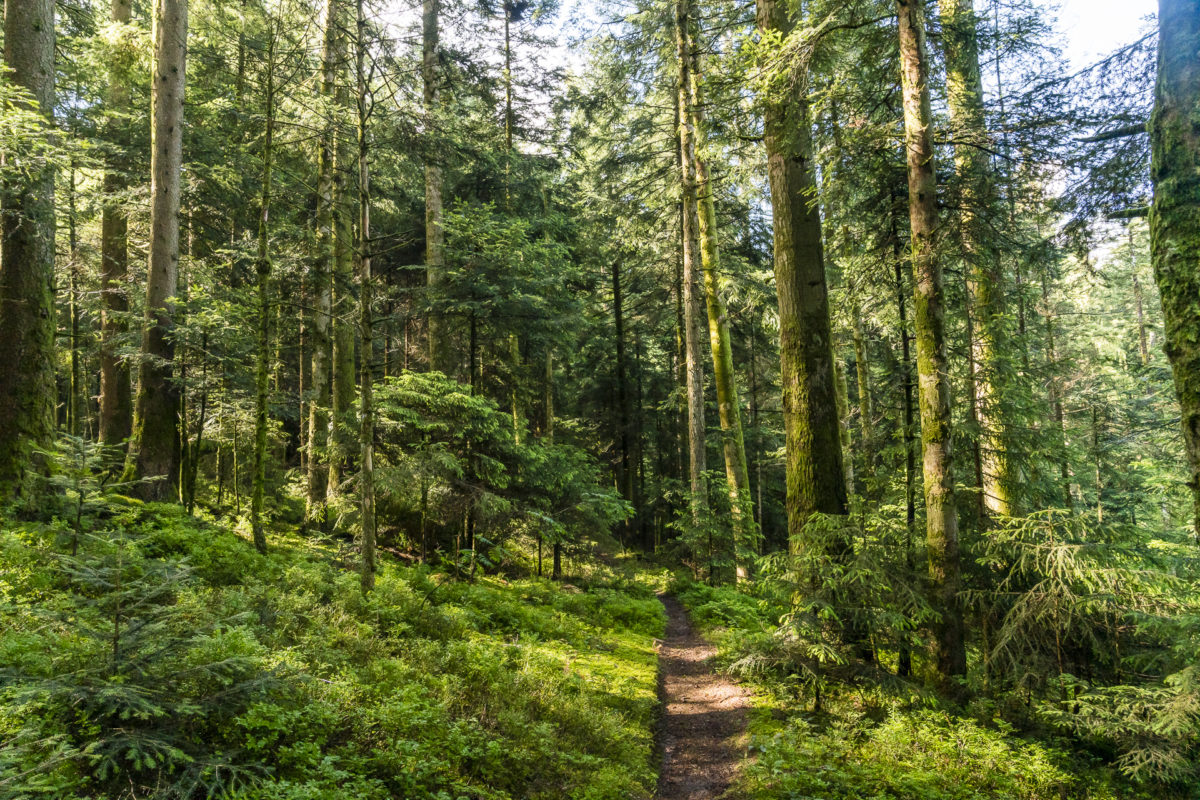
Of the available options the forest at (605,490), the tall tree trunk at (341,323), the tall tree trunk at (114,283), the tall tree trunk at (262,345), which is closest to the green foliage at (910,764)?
the forest at (605,490)

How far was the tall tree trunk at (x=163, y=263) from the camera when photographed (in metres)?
8.92

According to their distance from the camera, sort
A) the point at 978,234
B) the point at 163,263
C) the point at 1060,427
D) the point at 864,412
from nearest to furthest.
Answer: the point at 978,234
the point at 1060,427
the point at 163,263
the point at 864,412

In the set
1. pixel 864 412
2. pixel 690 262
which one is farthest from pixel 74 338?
pixel 864 412

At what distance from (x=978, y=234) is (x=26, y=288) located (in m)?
11.9

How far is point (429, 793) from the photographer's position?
153 inches

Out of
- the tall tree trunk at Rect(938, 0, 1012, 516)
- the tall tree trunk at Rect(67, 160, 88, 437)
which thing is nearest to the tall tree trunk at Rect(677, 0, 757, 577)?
the tall tree trunk at Rect(938, 0, 1012, 516)

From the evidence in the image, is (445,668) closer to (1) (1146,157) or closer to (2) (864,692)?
(2) (864,692)

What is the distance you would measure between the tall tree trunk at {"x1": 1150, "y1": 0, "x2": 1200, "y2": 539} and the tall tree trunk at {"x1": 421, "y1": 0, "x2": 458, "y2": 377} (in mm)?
11243

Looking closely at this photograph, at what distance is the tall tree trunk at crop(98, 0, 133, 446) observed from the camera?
10.8 m

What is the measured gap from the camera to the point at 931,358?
6.02m

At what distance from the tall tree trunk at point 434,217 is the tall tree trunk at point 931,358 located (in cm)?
927

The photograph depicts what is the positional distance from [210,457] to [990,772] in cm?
2089

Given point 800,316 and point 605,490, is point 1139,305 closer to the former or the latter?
point 605,490

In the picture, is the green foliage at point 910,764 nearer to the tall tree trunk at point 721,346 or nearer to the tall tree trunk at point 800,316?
the tall tree trunk at point 800,316
